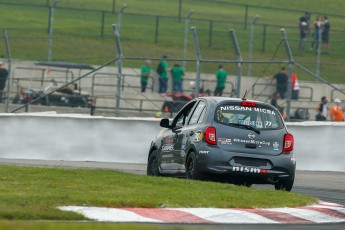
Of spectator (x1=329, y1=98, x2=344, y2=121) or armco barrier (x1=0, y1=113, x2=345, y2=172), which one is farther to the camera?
spectator (x1=329, y1=98, x2=344, y2=121)

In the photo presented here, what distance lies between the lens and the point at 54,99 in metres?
27.6

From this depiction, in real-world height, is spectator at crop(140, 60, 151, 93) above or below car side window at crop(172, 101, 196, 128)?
above

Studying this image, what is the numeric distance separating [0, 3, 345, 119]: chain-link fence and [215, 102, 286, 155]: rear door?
6190mm

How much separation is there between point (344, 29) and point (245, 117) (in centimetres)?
3322

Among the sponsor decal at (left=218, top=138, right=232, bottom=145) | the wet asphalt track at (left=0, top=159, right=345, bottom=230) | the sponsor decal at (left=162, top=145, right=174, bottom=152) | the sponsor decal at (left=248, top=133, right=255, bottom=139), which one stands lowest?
the wet asphalt track at (left=0, top=159, right=345, bottom=230)

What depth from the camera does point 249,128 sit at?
16219 mm

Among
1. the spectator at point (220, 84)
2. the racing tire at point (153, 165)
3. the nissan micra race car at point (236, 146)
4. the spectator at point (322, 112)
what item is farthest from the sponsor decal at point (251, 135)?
the spectator at point (322, 112)

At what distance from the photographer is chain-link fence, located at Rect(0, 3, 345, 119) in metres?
25.4

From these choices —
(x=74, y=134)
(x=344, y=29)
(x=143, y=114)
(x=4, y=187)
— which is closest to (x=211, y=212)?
(x=4, y=187)

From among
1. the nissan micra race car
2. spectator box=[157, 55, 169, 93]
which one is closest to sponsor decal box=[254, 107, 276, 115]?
the nissan micra race car

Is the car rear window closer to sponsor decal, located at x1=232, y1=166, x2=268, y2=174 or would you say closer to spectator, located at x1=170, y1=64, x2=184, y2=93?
sponsor decal, located at x1=232, y1=166, x2=268, y2=174

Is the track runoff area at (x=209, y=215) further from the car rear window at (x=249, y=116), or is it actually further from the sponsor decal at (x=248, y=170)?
the car rear window at (x=249, y=116)

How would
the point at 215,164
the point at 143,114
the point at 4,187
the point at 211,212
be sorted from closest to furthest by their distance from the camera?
the point at 211,212 → the point at 4,187 → the point at 215,164 → the point at 143,114

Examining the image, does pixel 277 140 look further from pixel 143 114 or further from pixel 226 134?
pixel 143 114
